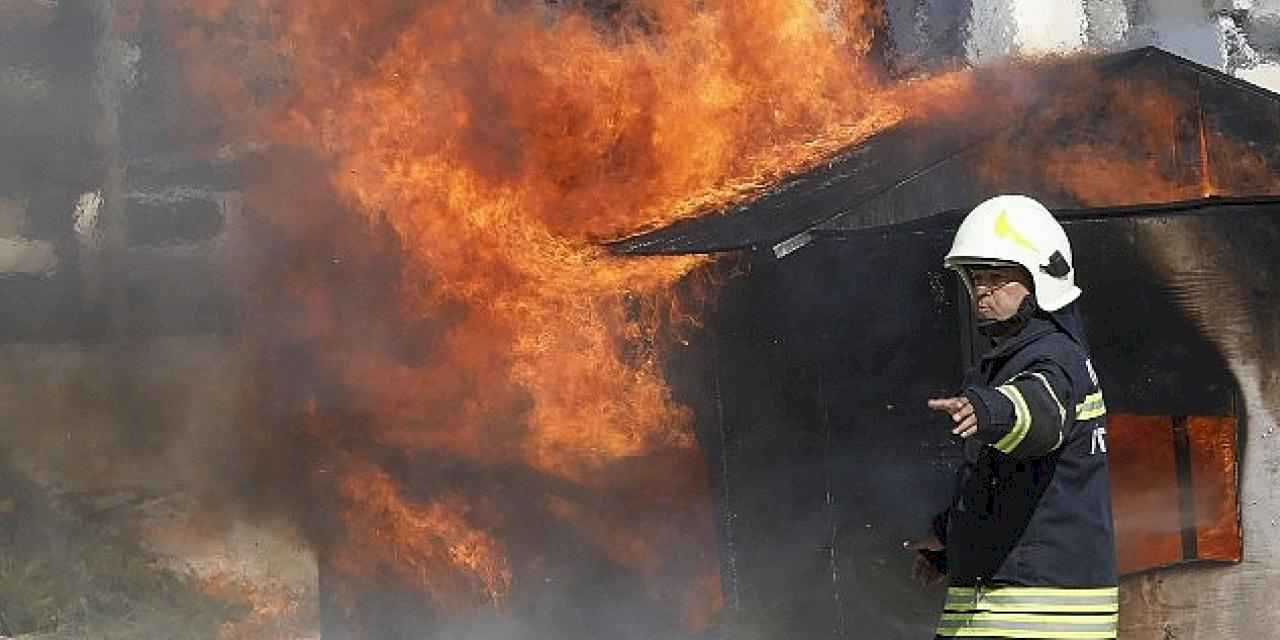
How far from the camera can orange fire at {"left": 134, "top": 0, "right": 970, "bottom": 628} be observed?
22.5 feet

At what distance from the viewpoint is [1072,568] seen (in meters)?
3.71

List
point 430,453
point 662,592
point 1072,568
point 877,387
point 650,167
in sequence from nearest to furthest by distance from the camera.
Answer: point 1072,568
point 877,387
point 662,592
point 430,453
point 650,167

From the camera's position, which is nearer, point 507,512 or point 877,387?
point 877,387

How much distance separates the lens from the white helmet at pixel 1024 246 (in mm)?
3795

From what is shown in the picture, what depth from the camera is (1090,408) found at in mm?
3748

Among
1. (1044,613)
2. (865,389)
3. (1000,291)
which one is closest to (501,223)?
(865,389)

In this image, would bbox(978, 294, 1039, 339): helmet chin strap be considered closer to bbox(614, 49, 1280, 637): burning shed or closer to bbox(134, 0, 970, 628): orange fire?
bbox(614, 49, 1280, 637): burning shed

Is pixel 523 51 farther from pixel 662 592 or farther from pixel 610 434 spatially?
pixel 662 592

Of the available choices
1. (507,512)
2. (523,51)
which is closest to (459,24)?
(523,51)

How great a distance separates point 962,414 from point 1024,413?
0.19m

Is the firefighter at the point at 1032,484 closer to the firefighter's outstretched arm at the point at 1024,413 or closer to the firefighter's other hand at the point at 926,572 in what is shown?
the firefighter's outstretched arm at the point at 1024,413

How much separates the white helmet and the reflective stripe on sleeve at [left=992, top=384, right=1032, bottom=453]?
47cm

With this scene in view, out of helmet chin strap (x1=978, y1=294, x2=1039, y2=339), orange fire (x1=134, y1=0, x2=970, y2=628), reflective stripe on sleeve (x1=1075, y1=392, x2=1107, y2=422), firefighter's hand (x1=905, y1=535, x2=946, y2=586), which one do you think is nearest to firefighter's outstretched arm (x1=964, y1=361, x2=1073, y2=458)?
reflective stripe on sleeve (x1=1075, y1=392, x2=1107, y2=422)

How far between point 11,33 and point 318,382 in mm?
2640
